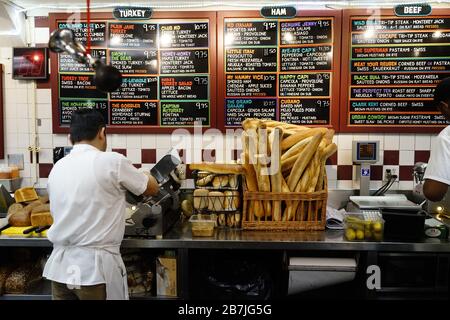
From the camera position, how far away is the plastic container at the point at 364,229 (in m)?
2.31

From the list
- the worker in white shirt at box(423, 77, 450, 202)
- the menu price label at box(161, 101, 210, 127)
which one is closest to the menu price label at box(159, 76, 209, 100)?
the menu price label at box(161, 101, 210, 127)

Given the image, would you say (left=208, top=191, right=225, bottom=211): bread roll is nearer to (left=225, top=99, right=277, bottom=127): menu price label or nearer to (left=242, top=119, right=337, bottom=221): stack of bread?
(left=242, top=119, right=337, bottom=221): stack of bread

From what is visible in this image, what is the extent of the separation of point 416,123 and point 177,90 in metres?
2.03

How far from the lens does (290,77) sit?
325 centimetres

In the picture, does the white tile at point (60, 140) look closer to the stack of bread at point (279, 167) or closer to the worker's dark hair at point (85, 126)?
the worker's dark hair at point (85, 126)

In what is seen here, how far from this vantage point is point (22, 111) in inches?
136

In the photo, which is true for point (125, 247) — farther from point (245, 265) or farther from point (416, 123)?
point (416, 123)

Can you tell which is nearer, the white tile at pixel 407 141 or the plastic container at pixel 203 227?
the plastic container at pixel 203 227

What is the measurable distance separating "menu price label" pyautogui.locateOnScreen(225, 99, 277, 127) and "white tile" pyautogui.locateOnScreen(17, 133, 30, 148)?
1796 millimetres

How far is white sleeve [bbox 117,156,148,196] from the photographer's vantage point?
202 cm

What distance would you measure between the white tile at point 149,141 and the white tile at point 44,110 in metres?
0.87

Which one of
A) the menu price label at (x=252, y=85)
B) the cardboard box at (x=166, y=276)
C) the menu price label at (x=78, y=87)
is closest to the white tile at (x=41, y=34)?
the menu price label at (x=78, y=87)

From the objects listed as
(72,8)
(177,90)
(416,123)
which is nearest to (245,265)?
(177,90)

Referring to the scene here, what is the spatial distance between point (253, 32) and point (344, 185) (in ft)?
5.01
